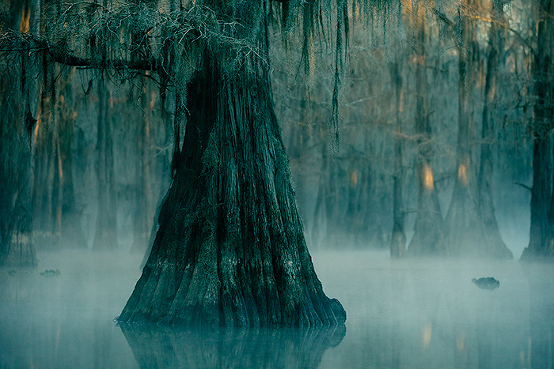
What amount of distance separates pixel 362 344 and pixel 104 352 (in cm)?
300

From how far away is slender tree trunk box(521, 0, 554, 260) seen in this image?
23953 mm

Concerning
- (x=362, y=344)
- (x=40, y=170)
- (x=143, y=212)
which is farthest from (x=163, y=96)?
(x=40, y=170)

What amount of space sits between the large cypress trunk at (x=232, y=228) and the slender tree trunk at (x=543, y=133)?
1510 cm

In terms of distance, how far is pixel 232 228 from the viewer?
10.6m

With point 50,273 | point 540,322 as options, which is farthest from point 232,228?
point 50,273

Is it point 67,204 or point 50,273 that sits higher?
point 67,204

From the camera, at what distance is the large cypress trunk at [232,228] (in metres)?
10.3

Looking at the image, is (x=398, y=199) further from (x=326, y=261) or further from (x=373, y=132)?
(x=373, y=132)

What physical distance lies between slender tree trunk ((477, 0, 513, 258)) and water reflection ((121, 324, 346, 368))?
714 inches

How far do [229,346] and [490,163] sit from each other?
23.5 meters

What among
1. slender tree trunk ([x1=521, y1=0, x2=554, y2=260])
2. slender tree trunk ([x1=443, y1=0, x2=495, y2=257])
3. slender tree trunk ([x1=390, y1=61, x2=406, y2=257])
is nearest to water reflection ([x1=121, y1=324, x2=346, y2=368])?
slender tree trunk ([x1=521, y1=0, x2=554, y2=260])

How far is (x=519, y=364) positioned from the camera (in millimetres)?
8055

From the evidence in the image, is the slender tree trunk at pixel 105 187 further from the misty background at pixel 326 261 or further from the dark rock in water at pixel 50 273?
the dark rock in water at pixel 50 273

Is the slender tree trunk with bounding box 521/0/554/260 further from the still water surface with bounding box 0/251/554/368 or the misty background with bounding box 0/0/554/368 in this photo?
the still water surface with bounding box 0/251/554/368
